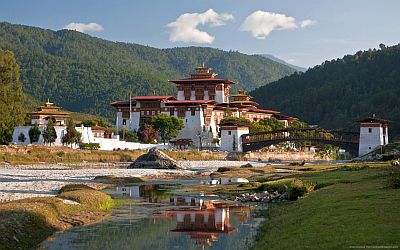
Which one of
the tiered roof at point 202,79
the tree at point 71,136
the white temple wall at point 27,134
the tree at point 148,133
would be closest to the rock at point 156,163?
the tree at point 71,136

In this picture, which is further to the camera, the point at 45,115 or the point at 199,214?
the point at 45,115

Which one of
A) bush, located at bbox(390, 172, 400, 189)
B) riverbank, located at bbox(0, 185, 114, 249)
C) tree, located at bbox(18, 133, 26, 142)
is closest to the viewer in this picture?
riverbank, located at bbox(0, 185, 114, 249)

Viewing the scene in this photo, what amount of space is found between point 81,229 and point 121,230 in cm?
160

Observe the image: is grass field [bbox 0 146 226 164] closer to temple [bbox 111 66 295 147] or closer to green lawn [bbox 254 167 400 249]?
temple [bbox 111 66 295 147]

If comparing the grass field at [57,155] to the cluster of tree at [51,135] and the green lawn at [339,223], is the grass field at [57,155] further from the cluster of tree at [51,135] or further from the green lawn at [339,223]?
the green lawn at [339,223]

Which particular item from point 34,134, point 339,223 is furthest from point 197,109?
point 339,223

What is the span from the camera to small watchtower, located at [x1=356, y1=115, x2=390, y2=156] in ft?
309

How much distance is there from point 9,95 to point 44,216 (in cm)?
6594

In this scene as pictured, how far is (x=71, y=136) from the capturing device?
9419 cm

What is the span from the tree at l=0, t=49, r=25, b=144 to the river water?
5472 cm

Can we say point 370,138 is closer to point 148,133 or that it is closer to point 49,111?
point 148,133

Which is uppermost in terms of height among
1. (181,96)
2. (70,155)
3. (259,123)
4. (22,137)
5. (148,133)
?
(181,96)

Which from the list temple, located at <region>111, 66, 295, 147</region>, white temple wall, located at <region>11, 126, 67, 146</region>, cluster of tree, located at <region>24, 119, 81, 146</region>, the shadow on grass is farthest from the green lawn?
temple, located at <region>111, 66, 295, 147</region>

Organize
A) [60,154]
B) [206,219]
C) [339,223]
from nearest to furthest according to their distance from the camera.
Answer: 1. [339,223]
2. [206,219]
3. [60,154]
